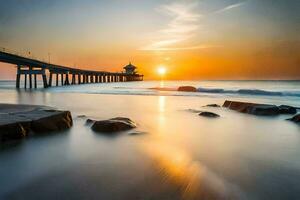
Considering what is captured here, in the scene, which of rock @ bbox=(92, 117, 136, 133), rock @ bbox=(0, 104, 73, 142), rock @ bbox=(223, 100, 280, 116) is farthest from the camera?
rock @ bbox=(223, 100, 280, 116)

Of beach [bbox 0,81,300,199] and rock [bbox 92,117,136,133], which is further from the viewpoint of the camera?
rock [bbox 92,117,136,133]

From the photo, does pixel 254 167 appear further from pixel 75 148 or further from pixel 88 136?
pixel 88 136

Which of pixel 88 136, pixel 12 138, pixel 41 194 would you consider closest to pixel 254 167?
pixel 41 194

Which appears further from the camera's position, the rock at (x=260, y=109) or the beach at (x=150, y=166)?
the rock at (x=260, y=109)

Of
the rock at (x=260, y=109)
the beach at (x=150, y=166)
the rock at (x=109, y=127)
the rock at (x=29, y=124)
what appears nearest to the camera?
the beach at (x=150, y=166)

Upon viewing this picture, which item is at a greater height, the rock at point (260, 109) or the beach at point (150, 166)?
the rock at point (260, 109)

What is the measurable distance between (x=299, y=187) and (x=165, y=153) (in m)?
2.36

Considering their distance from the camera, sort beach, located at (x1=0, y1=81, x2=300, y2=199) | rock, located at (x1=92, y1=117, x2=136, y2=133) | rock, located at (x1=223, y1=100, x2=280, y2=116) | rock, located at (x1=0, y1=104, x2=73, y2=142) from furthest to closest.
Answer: rock, located at (x1=223, y1=100, x2=280, y2=116) < rock, located at (x1=92, y1=117, x2=136, y2=133) < rock, located at (x1=0, y1=104, x2=73, y2=142) < beach, located at (x1=0, y1=81, x2=300, y2=199)

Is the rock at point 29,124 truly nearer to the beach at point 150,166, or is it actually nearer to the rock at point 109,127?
the beach at point 150,166

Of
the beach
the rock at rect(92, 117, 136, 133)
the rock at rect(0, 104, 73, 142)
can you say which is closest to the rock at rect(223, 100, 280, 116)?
the beach

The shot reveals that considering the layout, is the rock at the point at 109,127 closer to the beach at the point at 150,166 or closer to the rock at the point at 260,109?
the beach at the point at 150,166

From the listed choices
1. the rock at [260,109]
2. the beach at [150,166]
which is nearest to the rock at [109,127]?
the beach at [150,166]

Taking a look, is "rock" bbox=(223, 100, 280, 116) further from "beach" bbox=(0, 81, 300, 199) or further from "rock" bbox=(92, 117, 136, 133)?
"rock" bbox=(92, 117, 136, 133)

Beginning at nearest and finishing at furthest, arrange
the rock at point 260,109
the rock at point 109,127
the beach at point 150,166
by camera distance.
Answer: the beach at point 150,166 → the rock at point 109,127 → the rock at point 260,109
